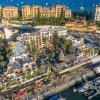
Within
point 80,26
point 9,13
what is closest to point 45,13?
point 9,13

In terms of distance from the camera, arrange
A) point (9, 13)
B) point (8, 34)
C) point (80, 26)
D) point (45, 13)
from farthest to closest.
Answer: point (9, 13), point (45, 13), point (80, 26), point (8, 34)

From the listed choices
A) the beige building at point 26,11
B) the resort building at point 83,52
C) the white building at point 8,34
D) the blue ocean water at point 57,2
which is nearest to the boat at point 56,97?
the resort building at point 83,52

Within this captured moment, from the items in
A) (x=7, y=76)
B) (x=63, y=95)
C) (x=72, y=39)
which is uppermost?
(x=72, y=39)

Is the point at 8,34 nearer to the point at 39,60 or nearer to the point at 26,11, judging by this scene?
the point at 39,60

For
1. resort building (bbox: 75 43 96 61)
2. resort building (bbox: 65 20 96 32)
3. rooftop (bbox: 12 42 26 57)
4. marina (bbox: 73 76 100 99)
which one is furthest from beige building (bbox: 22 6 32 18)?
marina (bbox: 73 76 100 99)

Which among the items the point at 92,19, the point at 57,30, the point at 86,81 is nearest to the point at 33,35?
the point at 57,30

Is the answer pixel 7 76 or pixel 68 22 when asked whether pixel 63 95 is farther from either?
pixel 68 22
